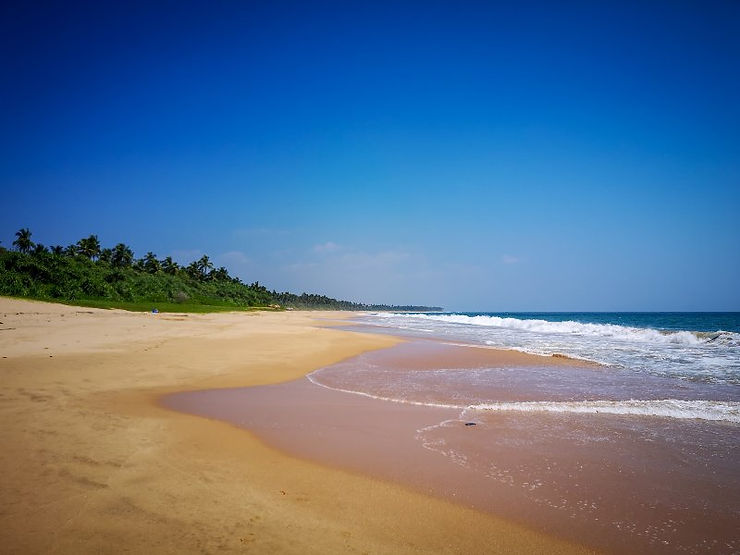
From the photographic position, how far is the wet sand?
376 cm

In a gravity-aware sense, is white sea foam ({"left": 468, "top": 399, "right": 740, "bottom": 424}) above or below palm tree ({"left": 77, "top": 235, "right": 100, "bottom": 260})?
below

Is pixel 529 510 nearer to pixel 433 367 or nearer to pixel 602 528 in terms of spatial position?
pixel 602 528

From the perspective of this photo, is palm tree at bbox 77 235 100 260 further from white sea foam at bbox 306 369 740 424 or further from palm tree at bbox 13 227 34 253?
white sea foam at bbox 306 369 740 424

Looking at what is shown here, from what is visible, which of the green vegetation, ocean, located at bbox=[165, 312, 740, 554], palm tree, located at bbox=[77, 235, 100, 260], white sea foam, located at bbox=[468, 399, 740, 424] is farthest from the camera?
palm tree, located at bbox=[77, 235, 100, 260]

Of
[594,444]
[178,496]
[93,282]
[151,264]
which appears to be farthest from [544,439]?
[151,264]

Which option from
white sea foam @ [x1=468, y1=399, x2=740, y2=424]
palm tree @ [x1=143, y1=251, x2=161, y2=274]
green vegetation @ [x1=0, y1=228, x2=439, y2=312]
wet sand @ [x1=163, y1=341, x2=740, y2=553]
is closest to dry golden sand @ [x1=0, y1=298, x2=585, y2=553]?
wet sand @ [x1=163, y1=341, x2=740, y2=553]

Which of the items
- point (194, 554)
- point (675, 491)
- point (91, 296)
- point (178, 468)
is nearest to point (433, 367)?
point (675, 491)

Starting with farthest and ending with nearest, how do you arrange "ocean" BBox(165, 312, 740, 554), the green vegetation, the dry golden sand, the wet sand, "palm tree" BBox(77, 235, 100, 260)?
1. "palm tree" BBox(77, 235, 100, 260)
2. the green vegetation
3. "ocean" BBox(165, 312, 740, 554)
4. the wet sand
5. the dry golden sand

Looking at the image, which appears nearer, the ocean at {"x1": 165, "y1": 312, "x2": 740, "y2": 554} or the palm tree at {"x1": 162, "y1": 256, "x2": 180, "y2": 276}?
the ocean at {"x1": 165, "y1": 312, "x2": 740, "y2": 554}

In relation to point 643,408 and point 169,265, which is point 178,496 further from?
point 169,265

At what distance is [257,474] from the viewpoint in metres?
4.46

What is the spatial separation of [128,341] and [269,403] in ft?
32.9

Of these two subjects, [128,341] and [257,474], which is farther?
[128,341]

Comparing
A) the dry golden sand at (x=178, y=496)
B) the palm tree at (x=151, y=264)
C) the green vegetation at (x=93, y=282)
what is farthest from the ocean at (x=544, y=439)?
the palm tree at (x=151, y=264)
